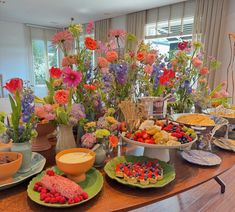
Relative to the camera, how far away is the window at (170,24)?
4484 mm

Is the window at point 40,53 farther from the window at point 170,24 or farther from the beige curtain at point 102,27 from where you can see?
the window at point 170,24

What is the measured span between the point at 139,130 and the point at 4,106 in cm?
170

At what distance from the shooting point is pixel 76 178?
2.64 feet

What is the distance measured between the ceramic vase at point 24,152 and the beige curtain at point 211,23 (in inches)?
153

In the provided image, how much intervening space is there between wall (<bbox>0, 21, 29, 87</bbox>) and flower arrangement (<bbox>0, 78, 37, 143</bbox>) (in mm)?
6768

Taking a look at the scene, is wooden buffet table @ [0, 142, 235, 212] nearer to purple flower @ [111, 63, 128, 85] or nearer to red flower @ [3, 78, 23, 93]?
red flower @ [3, 78, 23, 93]

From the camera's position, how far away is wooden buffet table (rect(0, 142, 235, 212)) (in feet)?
2.27

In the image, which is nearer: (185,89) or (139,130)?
(139,130)

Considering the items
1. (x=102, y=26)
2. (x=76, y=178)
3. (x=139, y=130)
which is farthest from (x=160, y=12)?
(x=76, y=178)

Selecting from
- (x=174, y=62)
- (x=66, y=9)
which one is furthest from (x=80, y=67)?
(x=66, y=9)


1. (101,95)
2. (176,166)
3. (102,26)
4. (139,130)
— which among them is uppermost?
(102,26)

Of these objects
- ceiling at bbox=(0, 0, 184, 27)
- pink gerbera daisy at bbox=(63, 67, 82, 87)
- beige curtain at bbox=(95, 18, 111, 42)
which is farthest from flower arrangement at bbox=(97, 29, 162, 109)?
beige curtain at bbox=(95, 18, 111, 42)

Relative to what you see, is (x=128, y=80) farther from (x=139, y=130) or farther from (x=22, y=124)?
(x=22, y=124)

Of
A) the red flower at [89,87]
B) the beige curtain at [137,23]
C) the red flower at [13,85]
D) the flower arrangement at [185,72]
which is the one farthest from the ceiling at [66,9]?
the red flower at [13,85]
